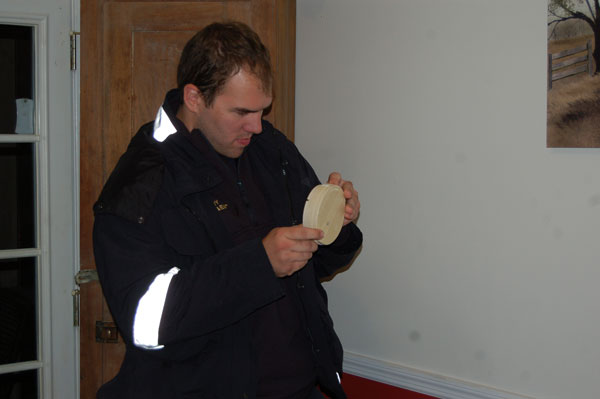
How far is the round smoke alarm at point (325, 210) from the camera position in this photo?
1574 millimetres

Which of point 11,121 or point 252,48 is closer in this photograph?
point 252,48

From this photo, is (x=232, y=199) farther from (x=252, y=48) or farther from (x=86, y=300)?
(x=86, y=300)

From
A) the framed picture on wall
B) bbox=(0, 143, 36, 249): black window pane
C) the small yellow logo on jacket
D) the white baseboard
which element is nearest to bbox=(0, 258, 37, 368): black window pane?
bbox=(0, 143, 36, 249): black window pane

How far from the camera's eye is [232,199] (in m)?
1.67

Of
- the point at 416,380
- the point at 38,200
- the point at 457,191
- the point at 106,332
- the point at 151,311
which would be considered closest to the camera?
the point at 151,311

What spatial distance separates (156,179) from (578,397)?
1.69m

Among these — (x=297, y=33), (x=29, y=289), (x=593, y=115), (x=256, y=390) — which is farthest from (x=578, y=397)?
(x=29, y=289)

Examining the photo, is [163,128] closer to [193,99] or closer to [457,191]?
[193,99]

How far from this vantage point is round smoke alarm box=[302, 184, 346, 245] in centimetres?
157

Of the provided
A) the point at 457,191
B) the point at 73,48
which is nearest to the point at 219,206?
the point at 457,191

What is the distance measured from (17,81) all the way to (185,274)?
1.70 meters

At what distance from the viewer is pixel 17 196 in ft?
8.53

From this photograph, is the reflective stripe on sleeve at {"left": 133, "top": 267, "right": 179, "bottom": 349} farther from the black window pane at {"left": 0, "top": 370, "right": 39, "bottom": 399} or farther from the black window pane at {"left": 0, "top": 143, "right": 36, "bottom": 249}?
the black window pane at {"left": 0, "top": 370, "right": 39, "bottom": 399}

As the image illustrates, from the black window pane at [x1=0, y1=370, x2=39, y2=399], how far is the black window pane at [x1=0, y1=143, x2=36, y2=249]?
0.63 metres
